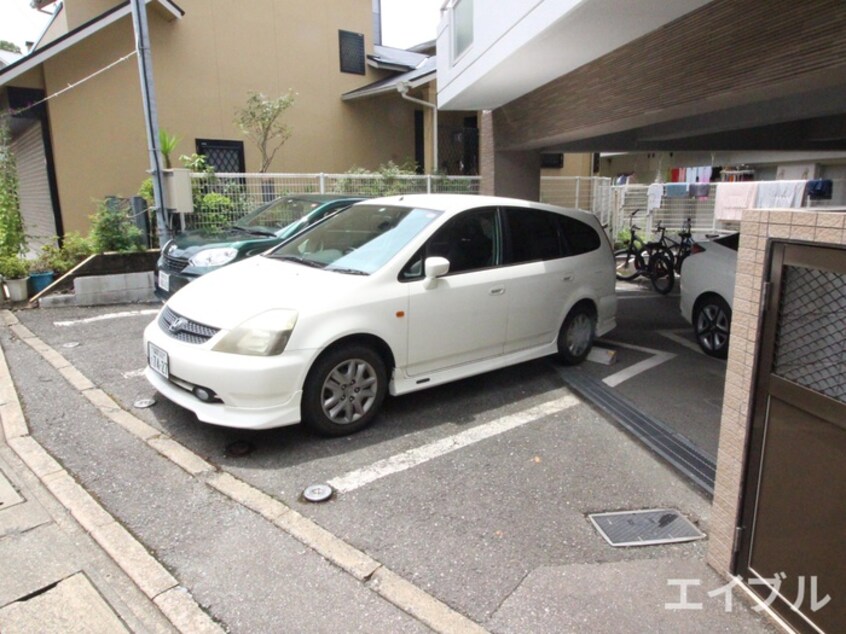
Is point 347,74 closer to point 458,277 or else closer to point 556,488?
point 458,277

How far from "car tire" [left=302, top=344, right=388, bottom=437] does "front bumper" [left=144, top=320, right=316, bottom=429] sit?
0.11 m

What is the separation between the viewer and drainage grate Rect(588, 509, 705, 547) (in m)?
2.93

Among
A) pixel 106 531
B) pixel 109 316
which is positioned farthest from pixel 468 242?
pixel 109 316

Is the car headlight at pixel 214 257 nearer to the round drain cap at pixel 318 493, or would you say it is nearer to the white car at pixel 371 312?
the white car at pixel 371 312

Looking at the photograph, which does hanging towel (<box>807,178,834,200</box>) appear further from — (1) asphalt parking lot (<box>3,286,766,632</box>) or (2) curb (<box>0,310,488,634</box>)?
(2) curb (<box>0,310,488,634</box>)

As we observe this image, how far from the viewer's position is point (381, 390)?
4062 mm

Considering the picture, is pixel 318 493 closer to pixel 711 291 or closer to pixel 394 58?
pixel 711 291

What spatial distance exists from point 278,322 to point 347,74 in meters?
12.3

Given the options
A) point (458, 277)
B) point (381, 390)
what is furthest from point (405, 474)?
point (458, 277)

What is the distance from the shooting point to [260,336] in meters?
3.56

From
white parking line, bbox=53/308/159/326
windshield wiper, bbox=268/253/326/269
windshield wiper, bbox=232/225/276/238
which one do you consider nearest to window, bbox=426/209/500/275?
windshield wiper, bbox=268/253/326/269

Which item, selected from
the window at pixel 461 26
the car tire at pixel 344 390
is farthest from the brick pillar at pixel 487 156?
the car tire at pixel 344 390

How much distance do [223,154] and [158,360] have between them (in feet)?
32.3

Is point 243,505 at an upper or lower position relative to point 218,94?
lower
